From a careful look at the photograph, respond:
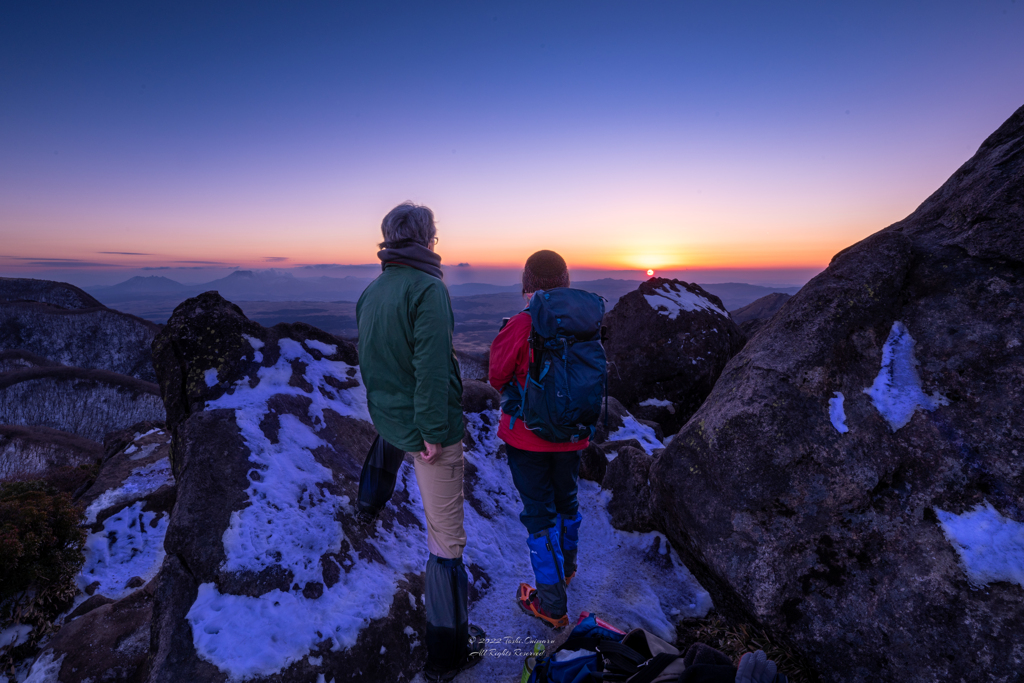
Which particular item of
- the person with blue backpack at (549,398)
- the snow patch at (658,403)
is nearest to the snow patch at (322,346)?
the person with blue backpack at (549,398)

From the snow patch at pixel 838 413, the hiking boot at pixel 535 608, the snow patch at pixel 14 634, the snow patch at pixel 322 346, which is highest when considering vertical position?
the snow patch at pixel 322 346

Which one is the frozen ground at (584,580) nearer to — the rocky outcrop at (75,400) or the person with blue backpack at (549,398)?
the person with blue backpack at (549,398)

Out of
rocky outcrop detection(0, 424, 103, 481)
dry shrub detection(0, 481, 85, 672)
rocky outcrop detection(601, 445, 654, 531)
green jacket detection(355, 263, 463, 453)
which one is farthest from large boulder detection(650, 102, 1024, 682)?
rocky outcrop detection(0, 424, 103, 481)

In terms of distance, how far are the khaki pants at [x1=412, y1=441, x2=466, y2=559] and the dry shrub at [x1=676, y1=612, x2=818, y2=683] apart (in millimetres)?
3099

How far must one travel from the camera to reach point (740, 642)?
4.45 meters

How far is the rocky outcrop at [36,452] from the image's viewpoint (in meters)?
19.9

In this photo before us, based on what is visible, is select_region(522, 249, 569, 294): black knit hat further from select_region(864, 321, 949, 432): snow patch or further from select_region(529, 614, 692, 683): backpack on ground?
select_region(864, 321, 949, 432): snow patch

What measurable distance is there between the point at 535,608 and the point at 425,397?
329 cm

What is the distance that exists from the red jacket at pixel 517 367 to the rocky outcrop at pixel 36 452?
2440 centimetres

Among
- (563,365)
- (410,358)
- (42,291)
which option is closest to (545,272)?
(563,365)

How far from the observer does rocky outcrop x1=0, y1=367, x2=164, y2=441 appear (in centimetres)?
3300

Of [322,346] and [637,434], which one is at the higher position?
[322,346]

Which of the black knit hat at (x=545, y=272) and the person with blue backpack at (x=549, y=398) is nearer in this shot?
the person with blue backpack at (x=549, y=398)

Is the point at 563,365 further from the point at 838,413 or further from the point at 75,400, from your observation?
the point at 75,400
